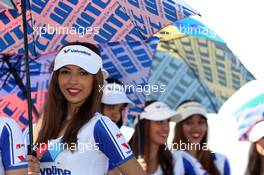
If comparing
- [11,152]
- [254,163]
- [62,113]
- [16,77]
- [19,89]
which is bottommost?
[254,163]

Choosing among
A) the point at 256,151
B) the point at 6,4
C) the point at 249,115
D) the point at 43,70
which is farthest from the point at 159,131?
the point at 6,4

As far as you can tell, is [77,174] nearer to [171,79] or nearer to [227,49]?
[227,49]

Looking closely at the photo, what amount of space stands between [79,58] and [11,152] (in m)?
0.78

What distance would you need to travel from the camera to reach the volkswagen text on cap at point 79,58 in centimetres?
541

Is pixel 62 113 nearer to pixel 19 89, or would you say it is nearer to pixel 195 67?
pixel 19 89

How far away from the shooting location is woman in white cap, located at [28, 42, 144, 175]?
16.7 ft

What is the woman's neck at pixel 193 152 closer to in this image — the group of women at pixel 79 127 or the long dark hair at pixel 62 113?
the group of women at pixel 79 127

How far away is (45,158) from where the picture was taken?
Answer: 5.21m

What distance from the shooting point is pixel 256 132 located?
8062 mm

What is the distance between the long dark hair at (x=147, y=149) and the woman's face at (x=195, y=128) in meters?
0.50

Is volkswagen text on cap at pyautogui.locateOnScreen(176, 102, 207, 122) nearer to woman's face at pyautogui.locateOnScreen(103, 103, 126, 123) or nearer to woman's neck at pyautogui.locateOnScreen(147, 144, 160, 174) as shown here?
woman's neck at pyautogui.locateOnScreen(147, 144, 160, 174)

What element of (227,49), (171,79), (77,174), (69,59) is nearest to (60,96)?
(69,59)

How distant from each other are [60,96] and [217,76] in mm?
3318

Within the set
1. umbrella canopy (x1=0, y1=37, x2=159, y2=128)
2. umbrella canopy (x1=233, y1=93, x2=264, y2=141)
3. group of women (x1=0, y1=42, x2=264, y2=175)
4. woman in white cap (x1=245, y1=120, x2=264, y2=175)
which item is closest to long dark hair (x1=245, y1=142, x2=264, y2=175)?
woman in white cap (x1=245, y1=120, x2=264, y2=175)
